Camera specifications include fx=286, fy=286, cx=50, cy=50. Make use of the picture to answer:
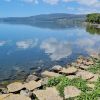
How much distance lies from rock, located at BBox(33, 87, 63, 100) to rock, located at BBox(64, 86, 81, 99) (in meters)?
0.60

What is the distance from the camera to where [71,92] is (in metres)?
19.5

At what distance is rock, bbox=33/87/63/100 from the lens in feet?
61.5

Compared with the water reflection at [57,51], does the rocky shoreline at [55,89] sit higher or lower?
higher

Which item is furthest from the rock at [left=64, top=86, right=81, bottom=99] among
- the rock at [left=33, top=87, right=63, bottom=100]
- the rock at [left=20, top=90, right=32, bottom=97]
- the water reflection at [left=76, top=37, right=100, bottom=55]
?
the water reflection at [left=76, top=37, right=100, bottom=55]

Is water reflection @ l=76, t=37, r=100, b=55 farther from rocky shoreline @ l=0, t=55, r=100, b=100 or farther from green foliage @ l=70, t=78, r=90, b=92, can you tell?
green foliage @ l=70, t=78, r=90, b=92

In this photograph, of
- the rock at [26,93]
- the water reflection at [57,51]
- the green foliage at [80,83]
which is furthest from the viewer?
the water reflection at [57,51]

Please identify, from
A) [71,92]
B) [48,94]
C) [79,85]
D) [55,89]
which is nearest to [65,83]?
[79,85]

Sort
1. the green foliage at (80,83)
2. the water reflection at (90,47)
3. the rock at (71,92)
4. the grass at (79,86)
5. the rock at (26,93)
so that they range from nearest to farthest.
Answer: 1. the grass at (79,86)
2. the rock at (71,92)
3. the rock at (26,93)
4. the green foliage at (80,83)
5. the water reflection at (90,47)

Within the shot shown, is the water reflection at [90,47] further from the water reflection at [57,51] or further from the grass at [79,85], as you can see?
the grass at [79,85]

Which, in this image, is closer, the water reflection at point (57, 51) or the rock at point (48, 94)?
the rock at point (48, 94)

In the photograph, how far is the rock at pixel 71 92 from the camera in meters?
19.0

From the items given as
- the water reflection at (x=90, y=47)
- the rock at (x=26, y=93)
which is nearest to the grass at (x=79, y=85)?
the rock at (x=26, y=93)

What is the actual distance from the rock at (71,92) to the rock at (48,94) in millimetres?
604

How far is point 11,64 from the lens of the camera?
36594 millimetres
